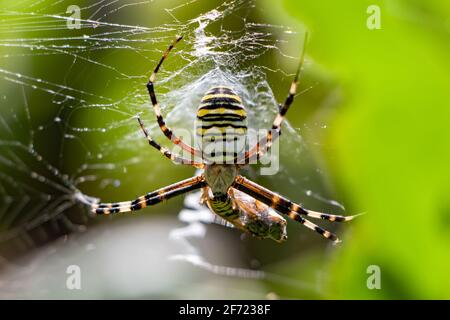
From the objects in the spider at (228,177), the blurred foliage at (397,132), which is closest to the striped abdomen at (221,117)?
the spider at (228,177)

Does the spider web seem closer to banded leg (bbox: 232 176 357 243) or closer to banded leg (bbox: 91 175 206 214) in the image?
banded leg (bbox: 232 176 357 243)

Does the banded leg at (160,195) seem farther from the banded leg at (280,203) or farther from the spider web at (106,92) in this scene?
the spider web at (106,92)

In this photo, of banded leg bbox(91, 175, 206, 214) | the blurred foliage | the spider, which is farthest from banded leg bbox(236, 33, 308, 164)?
the blurred foliage

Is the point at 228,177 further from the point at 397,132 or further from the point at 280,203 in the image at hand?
the point at 397,132

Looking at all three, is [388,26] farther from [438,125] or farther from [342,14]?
[438,125]

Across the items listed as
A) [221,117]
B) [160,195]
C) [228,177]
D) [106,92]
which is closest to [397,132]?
[221,117]

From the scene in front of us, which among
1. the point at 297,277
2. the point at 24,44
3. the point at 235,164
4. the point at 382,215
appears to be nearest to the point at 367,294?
the point at 382,215
